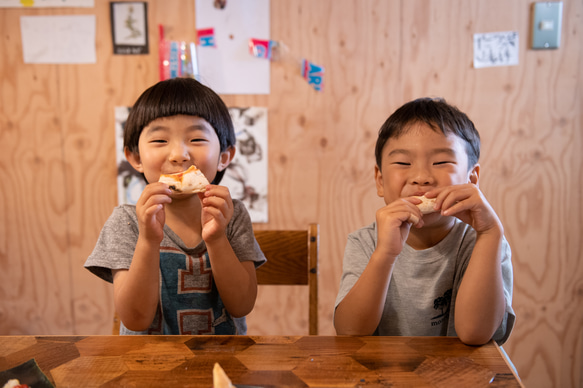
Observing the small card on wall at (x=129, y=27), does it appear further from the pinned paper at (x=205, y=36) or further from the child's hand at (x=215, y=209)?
the child's hand at (x=215, y=209)

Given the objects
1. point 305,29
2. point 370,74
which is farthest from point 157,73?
point 370,74

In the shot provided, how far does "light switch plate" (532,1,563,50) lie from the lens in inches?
76.8

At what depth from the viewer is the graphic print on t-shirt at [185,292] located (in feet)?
3.68

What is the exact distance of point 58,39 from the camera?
2.03 m

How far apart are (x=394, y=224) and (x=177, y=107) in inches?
23.5

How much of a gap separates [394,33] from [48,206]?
1.89 m

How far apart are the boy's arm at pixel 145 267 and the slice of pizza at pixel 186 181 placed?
0.02m

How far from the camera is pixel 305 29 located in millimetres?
2004

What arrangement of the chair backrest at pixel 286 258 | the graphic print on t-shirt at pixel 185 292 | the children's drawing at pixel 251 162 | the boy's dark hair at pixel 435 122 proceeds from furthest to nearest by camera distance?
the children's drawing at pixel 251 162
the chair backrest at pixel 286 258
the graphic print on t-shirt at pixel 185 292
the boy's dark hair at pixel 435 122

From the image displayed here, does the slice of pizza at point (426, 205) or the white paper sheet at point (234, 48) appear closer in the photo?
Answer: the slice of pizza at point (426, 205)

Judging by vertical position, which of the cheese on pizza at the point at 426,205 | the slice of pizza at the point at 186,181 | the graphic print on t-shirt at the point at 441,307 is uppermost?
the slice of pizza at the point at 186,181

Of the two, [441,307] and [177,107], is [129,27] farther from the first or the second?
[441,307]

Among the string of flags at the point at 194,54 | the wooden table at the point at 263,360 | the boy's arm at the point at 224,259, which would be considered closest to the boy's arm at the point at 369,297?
the wooden table at the point at 263,360

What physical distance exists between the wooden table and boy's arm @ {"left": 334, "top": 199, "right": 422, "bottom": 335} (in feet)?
0.39
